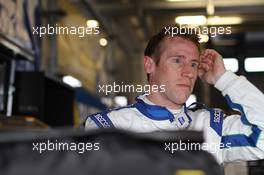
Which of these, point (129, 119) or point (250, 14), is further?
point (250, 14)

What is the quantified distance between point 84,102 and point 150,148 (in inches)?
178

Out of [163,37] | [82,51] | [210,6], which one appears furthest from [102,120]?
[82,51]

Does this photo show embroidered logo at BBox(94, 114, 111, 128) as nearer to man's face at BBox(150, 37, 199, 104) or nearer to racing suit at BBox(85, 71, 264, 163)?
racing suit at BBox(85, 71, 264, 163)

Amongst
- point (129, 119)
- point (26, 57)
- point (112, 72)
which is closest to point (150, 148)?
point (129, 119)

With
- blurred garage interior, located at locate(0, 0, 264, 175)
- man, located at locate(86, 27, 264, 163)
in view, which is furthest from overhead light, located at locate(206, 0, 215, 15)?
man, located at locate(86, 27, 264, 163)

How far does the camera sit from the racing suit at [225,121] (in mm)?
1500

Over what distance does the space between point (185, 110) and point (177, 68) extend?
0.13m

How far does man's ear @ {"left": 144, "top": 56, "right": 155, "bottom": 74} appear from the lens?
1597 millimetres

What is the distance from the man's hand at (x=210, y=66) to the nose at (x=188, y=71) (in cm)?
10

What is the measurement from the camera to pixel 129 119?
1542 mm

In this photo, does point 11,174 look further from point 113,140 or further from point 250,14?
point 250,14
